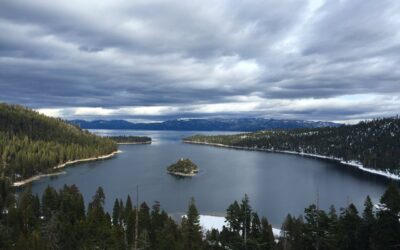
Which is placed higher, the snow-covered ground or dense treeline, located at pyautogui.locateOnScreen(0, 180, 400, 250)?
dense treeline, located at pyautogui.locateOnScreen(0, 180, 400, 250)

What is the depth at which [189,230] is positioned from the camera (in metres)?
72.4

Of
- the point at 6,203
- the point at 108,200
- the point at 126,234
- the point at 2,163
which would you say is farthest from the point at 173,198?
the point at 2,163

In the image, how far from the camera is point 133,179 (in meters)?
193

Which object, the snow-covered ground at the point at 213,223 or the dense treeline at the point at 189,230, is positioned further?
the snow-covered ground at the point at 213,223

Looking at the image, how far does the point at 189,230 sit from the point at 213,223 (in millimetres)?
31440

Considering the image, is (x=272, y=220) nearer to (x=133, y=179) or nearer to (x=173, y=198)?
(x=173, y=198)

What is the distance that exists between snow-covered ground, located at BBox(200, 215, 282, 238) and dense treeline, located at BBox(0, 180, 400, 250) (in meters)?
18.1

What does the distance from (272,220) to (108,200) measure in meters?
59.6

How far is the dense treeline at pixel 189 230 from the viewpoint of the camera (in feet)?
181

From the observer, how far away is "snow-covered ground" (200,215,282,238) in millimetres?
96688

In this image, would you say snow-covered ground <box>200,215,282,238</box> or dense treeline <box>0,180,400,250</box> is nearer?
dense treeline <box>0,180,400,250</box>

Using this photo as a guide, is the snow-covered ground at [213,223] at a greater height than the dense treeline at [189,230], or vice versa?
the dense treeline at [189,230]

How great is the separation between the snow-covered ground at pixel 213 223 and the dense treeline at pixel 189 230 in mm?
18091

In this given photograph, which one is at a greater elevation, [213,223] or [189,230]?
[189,230]
